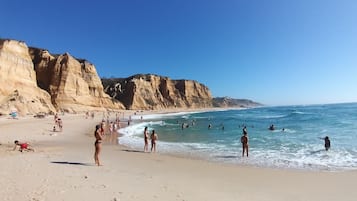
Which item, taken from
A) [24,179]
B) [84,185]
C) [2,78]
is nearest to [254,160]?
[84,185]

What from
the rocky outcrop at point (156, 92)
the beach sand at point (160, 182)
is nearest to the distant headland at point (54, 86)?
the rocky outcrop at point (156, 92)

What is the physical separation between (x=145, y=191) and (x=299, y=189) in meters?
4.45

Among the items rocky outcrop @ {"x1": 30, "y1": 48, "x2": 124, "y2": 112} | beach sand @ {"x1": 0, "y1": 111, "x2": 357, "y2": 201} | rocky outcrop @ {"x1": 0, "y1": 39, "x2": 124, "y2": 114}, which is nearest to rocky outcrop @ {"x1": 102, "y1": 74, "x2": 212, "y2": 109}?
rocky outcrop @ {"x1": 0, "y1": 39, "x2": 124, "y2": 114}

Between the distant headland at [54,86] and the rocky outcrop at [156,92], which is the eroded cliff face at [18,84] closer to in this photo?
the distant headland at [54,86]

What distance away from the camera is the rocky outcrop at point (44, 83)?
4469 centimetres

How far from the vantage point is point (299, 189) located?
8414 mm

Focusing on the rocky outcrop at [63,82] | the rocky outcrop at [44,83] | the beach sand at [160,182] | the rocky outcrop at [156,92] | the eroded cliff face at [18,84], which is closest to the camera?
Result: the beach sand at [160,182]

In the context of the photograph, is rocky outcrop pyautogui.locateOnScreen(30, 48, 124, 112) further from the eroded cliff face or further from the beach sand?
the beach sand

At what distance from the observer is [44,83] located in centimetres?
6288

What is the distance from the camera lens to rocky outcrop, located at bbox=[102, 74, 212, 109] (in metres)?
104

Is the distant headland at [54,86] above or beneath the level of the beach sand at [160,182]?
above

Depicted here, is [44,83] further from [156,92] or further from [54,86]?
[156,92]

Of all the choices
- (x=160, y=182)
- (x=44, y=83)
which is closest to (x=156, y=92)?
(x=44, y=83)

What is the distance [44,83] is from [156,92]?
5956 centimetres
